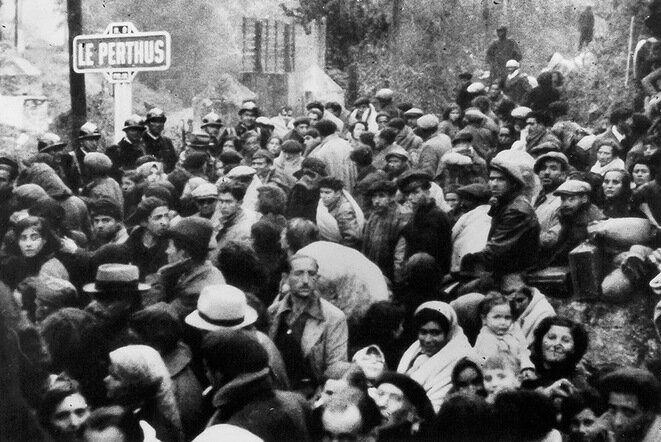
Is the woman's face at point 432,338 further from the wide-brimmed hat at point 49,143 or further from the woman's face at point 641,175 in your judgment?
the wide-brimmed hat at point 49,143

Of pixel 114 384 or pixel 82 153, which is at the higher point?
pixel 82 153

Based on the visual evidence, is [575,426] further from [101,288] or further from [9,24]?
[9,24]

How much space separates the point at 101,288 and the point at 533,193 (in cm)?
224

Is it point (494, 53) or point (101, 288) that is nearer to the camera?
point (101, 288)

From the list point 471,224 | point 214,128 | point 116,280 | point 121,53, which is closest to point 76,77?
point 121,53

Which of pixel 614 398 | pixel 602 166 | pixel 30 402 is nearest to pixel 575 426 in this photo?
pixel 614 398

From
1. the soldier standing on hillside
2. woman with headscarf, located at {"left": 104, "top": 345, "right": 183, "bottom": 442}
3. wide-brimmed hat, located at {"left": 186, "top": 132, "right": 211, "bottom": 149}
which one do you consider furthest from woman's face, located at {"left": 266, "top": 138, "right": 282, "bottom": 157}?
woman with headscarf, located at {"left": 104, "top": 345, "right": 183, "bottom": 442}

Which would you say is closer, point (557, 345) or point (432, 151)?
point (557, 345)

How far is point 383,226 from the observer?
5.59 meters

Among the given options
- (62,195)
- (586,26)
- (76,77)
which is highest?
(586,26)

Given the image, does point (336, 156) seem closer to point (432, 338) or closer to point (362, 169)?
point (362, 169)

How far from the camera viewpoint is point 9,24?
5586 mm

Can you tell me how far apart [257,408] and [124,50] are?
3.03 m

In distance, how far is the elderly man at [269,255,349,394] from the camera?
442cm
